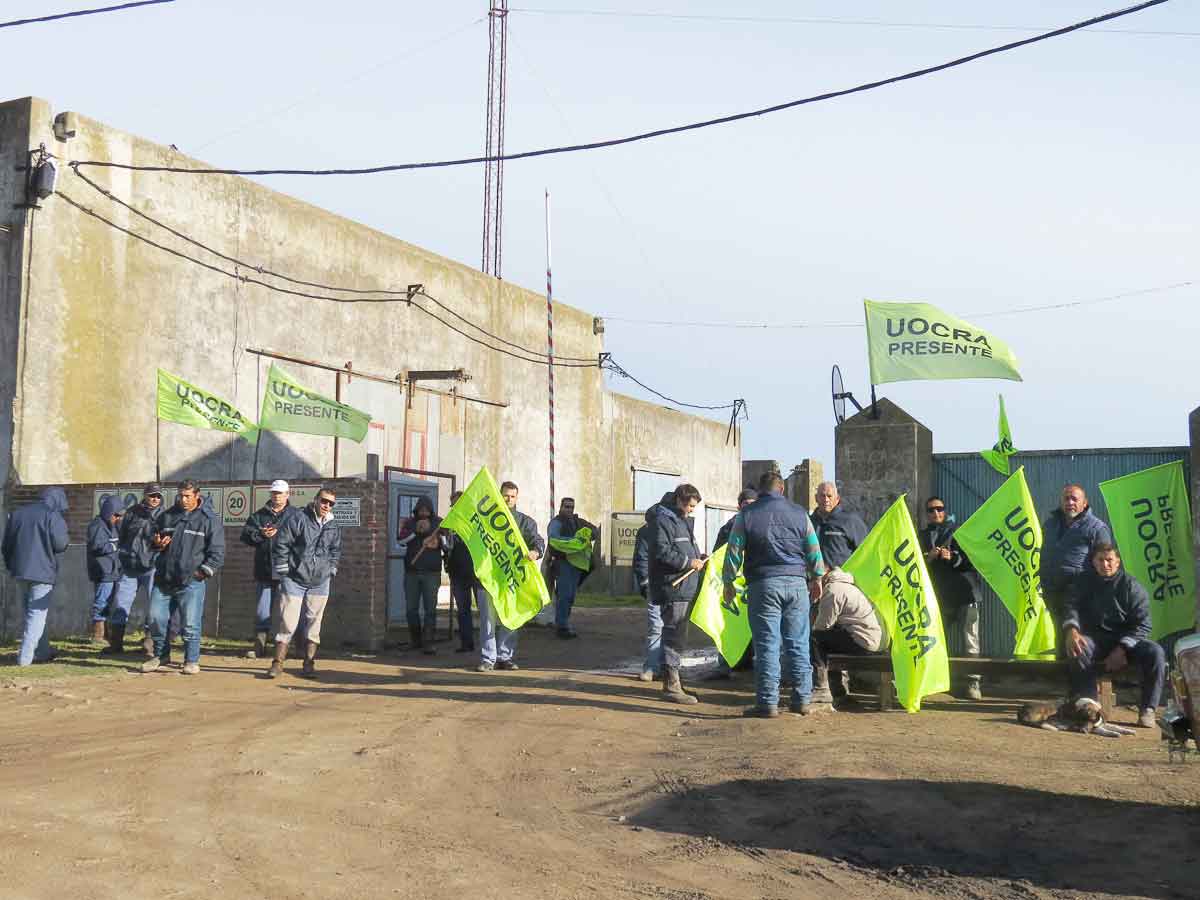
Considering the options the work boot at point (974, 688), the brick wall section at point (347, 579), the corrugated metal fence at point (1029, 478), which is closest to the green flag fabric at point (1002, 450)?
the corrugated metal fence at point (1029, 478)

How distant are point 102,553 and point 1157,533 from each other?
1144 centimetres

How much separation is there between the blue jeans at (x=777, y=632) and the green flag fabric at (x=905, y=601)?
0.80 m

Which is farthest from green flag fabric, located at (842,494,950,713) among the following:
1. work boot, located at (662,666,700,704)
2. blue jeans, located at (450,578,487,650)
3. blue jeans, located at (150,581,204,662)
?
blue jeans, located at (150,581,204,662)

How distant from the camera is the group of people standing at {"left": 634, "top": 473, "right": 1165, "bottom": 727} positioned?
32.0 ft

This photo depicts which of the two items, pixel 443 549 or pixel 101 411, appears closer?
pixel 443 549

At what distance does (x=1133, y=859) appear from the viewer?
5.91m

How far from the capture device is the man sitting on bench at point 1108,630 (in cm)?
968

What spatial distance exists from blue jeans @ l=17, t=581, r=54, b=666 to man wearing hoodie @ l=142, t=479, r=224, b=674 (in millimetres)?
1217

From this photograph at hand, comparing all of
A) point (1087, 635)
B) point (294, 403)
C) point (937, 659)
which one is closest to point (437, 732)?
point (937, 659)

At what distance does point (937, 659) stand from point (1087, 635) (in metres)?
1.20

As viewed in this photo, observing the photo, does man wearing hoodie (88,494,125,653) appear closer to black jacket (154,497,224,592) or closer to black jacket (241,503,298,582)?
black jacket (154,497,224,592)

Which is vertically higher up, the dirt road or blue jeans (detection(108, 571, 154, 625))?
blue jeans (detection(108, 571, 154, 625))

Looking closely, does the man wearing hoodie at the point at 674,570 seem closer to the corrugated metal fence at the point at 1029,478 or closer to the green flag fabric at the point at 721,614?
the green flag fabric at the point at 721,614

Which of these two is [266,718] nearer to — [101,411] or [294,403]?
[294,403]
